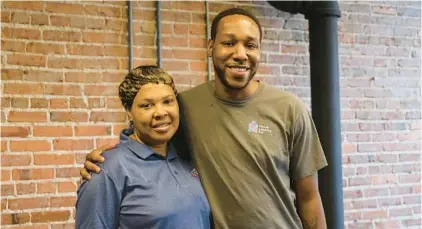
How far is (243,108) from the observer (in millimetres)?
1608

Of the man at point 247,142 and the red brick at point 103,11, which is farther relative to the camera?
the red brick at point 103,11

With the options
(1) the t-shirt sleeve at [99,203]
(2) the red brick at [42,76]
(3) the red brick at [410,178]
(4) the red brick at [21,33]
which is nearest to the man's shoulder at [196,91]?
(1) the t-shirt sleeve at [99,203]

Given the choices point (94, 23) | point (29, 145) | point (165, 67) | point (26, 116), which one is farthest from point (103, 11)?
point (29, 145)

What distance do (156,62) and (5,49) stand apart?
0.73 m

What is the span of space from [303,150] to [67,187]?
1.25 meters

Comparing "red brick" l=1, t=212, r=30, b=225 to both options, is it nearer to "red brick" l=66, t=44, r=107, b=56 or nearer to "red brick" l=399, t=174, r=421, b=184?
"red brick" l=66, t=44, r=107, b=56

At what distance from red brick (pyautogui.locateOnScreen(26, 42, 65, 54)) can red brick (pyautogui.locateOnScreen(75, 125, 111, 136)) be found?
0.39 meters

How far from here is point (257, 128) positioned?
159 cm

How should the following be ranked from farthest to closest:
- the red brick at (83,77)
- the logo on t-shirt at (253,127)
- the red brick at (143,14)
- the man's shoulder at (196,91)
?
the red brick at (143,14) → the red brick at (83,77) → the man's shoulder at (196,91) → the logo on t-shirt at (253,127)

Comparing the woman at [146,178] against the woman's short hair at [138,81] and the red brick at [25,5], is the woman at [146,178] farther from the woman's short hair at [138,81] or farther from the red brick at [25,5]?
the red brick at [25,5]

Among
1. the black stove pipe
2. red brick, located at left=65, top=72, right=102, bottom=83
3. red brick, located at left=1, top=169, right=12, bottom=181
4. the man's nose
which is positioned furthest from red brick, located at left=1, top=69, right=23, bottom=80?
the black stove pipe

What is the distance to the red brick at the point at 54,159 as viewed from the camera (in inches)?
88.2

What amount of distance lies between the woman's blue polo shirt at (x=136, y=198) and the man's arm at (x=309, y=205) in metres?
0.39

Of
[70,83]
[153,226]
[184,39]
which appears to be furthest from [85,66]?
[153,226]
